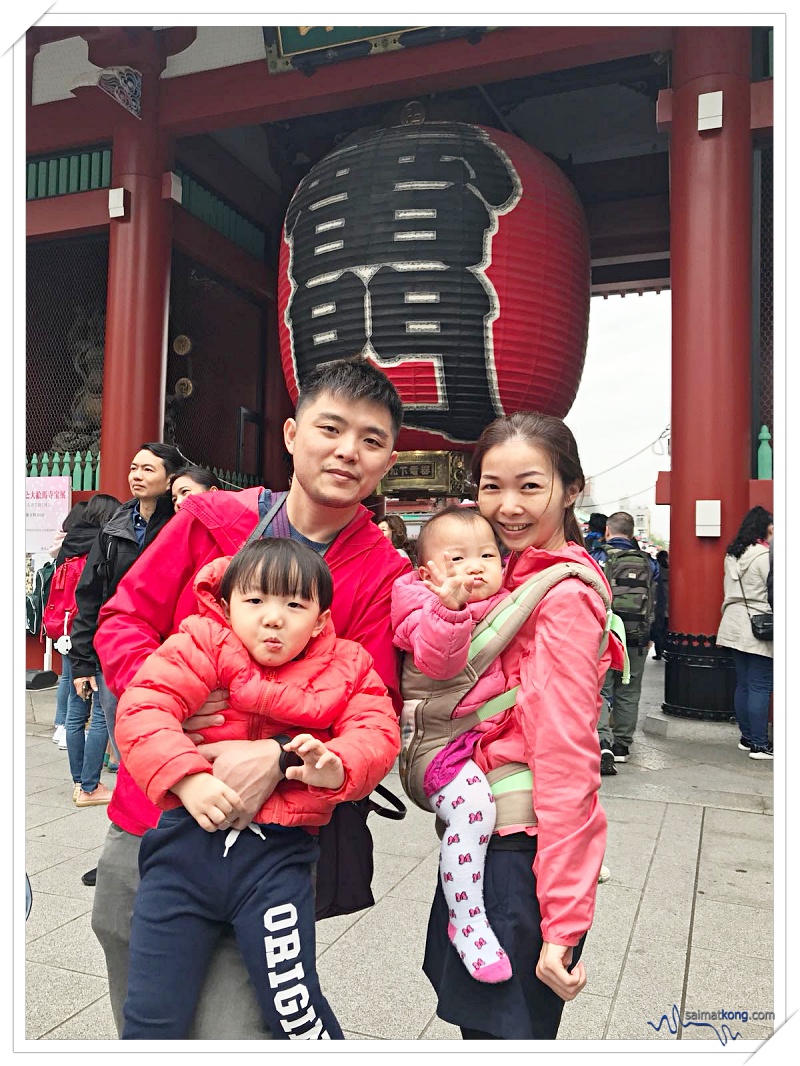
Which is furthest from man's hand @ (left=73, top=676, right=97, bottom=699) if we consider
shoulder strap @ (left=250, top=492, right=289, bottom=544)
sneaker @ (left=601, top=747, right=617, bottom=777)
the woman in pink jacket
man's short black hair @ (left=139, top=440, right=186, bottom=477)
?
sneaker @ (left=601, top=747, right=617, bottom=777)

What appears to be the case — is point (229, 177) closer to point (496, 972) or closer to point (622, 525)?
point (622, 525)

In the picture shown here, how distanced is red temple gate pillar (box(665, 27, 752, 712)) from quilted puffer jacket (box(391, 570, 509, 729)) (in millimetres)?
4252

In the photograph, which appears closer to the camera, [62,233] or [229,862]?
[229,862]

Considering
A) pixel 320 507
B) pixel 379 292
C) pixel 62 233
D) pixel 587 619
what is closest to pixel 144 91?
pixel 62 233

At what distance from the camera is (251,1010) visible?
125 cm

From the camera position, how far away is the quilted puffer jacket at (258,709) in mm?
1188

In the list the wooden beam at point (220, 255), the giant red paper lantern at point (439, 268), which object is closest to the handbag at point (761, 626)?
the giant red paper lantern at point (439, 268)

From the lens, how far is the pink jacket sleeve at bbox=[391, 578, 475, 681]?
1243mm

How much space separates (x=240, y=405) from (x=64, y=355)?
6.51 feet

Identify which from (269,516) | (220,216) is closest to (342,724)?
(269,516)

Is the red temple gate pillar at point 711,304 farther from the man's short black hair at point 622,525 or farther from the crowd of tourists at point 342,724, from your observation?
the crowd of tourists at point 342,724

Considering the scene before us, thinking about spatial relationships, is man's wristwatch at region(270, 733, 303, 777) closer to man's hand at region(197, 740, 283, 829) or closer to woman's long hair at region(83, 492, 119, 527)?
man's hand at region(197, 740, 283, 829)

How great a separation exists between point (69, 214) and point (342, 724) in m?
7.05
